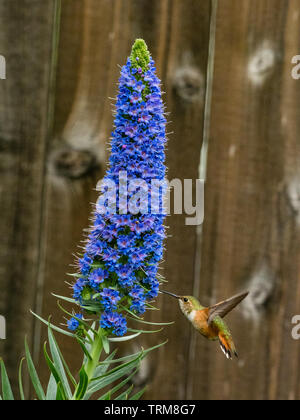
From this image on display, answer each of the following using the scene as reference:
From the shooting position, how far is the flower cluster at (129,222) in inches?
59.1

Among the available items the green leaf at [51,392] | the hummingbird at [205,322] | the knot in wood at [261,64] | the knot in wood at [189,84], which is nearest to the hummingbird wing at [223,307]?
the hummingbird at [205,322]

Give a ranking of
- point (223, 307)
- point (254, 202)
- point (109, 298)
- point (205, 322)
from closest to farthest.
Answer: point (109, 298) → point (223, 307) → point (205, 322) → point (254, 202)

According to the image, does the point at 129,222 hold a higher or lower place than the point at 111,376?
higher

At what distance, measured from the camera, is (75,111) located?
2408 mm

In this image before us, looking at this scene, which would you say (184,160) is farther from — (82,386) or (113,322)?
(82,386)

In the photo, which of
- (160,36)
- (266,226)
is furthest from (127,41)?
(266,226)

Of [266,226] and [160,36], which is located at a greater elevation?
[160,36]

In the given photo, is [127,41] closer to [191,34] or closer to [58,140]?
[191,34]

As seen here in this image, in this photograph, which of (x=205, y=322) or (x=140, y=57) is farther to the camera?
(x=205, y=322)

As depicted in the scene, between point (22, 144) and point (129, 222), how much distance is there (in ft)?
3.59

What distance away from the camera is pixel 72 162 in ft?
7.97

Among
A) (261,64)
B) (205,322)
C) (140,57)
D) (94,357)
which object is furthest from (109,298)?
(261,64)

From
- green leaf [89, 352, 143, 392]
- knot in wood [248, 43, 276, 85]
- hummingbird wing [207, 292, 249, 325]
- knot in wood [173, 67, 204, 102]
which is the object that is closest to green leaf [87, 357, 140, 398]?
green leaf [89, 352, 143, 392]

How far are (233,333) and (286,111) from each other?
41.8 inches
